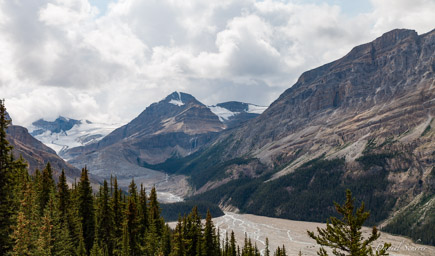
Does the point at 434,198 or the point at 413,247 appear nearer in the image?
the point at 413,247

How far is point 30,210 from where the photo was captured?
33.9 meters

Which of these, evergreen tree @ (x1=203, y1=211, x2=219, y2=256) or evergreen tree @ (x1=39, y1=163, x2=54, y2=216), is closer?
evergreen tree @ (x1=39, y1=163, x2=54, y2=216)

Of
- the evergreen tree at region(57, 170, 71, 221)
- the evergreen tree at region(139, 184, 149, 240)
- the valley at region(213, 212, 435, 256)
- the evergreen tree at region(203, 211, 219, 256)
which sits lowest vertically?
the valley at region(213, 212, 435, 256)

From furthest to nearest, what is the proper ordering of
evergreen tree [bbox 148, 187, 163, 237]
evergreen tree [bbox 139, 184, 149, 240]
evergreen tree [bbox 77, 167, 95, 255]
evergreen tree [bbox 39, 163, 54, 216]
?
evergreen tree [bbox 148, 187, 163, 237] < evergreen tree [bbox 139, 184, 149, 240] < evergreen tree [bbox 77, 167, 95, 255] < evergreen tree [bbox 39, 163, 54, 216]

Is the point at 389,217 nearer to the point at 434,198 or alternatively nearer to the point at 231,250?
the point at 434,198

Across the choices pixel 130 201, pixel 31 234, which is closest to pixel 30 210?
pixel 31 234

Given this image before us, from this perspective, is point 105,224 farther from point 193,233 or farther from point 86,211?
point 193,233

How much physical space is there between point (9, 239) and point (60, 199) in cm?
2248

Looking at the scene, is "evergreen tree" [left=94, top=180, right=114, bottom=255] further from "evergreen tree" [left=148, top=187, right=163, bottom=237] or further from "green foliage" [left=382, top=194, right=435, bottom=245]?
"green foliage" [left=382, top=194, right=435, bottom=245]

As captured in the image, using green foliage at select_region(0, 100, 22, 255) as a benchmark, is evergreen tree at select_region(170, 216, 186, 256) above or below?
below

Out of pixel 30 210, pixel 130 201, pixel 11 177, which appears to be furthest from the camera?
pixel 130 201

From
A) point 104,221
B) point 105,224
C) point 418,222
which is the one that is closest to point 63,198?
point 104,221

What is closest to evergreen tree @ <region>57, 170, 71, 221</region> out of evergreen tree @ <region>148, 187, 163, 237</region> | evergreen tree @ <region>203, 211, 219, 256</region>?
evergreen tree @ <region>148, 187, 163, 237</region>

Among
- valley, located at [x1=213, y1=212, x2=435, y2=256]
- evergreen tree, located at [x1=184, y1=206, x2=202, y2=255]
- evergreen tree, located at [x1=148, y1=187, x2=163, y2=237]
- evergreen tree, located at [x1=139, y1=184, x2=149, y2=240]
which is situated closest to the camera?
evergreen tree, located at [x1=184, y1=206, x2=202, y2=255]
